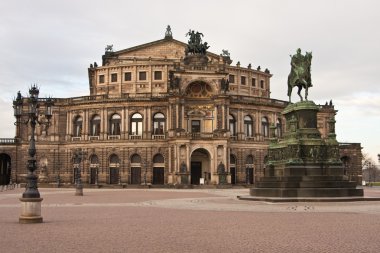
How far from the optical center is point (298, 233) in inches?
619

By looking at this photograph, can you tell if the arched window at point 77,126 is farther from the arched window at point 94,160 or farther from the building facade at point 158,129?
the arched window at point 94,160

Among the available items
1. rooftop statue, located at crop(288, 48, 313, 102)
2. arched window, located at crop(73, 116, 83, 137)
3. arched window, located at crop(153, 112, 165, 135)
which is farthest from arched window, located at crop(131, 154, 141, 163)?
rooftop statue, located at crop(288, 48, 313, 102)

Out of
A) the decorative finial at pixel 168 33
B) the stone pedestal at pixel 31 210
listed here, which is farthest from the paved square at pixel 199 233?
the decorative finial at pixel 168 33

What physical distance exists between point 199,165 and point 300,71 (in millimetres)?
43982

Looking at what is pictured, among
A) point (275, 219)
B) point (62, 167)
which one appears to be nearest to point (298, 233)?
point (275, 219)

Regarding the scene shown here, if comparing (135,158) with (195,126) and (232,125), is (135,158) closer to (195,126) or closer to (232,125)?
(195,126)

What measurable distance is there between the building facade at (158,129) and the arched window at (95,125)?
0.52 ft

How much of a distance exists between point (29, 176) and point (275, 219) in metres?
10.1

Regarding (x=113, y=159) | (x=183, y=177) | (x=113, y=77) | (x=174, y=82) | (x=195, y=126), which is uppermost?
(x=113, y=77)

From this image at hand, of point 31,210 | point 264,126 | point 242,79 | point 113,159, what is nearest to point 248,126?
point 264,126

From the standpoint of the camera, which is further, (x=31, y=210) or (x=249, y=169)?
(x=249, y=169)

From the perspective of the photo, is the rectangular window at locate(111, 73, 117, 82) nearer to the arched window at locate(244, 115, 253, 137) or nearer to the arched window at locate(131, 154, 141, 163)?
the arched window at locate(131, 154, 141, 163)

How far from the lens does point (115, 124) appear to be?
81.6 m

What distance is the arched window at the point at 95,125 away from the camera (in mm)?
82375
